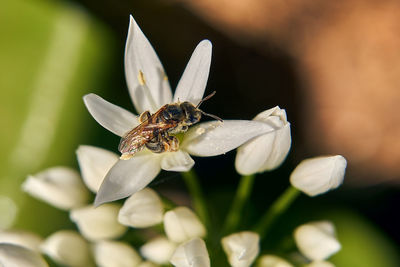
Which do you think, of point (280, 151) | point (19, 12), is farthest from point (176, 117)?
point (19, 12)

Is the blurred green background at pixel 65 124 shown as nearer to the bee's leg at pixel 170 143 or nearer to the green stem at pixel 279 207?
the green stem at pixel 279 207

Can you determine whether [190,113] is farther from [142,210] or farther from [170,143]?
[142,210]

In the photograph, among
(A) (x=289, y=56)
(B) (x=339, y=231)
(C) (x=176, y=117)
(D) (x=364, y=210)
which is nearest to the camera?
(C) (x=176, y=117)

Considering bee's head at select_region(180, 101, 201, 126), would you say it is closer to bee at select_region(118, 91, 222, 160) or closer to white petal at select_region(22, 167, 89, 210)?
bee at select_region(118, 91, 222, 160)

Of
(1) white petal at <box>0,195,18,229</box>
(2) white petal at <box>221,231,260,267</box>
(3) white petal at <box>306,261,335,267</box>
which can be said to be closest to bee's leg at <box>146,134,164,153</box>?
(2) white petal at <box>221,231,260,267</box>

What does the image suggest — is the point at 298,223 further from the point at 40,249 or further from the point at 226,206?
the point at 40,249
